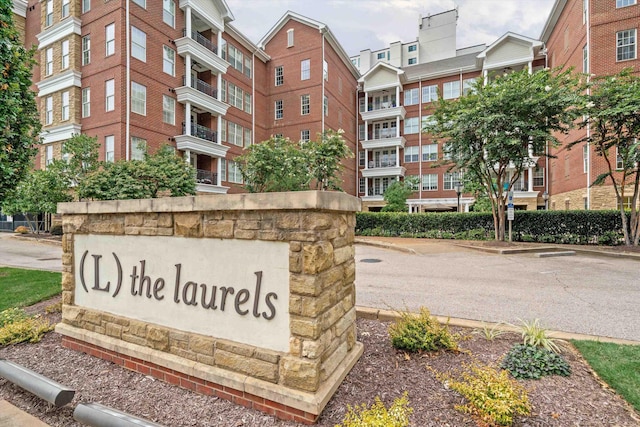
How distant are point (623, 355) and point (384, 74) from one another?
1386 inches

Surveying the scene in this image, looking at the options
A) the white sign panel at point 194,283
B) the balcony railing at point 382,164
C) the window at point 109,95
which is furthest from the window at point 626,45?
the window at point 109,95

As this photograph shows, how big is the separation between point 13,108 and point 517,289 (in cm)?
1114

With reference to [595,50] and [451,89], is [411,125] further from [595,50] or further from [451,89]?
[595,50]

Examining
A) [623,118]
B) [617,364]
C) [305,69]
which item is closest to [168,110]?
[305,69]

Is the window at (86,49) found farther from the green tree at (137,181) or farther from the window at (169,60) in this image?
the green tree at (137,181)

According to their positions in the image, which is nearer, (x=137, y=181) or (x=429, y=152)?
(x=137, y=181)

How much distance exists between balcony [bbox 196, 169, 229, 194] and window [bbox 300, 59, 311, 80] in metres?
13.3

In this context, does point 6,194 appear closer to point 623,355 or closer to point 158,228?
point 158,228

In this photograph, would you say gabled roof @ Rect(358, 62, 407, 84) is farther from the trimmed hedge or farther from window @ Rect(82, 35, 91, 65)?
window @ Rect(82, 35, 91, 65)

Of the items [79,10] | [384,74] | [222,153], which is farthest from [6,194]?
[384,74]

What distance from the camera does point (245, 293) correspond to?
2.85 meters

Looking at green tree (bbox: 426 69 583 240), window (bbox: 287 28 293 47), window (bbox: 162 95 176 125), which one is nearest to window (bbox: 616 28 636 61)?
green tree (bbox: 426 69 583 240)

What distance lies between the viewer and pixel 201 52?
2189 cm

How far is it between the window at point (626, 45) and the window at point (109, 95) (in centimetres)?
3024
